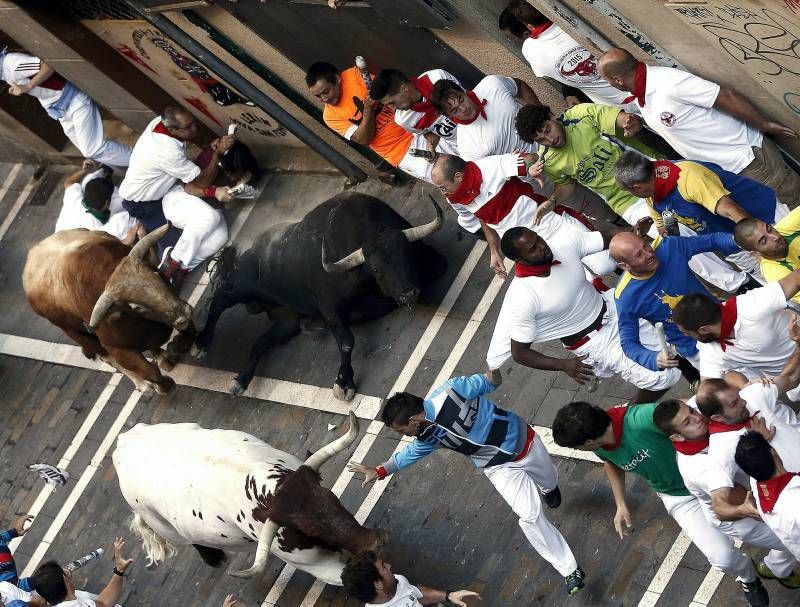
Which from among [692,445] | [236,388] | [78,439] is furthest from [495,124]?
[78,439]

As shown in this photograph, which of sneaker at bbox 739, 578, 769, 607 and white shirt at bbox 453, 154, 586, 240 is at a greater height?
white shirt at bbox 453, 154, 586, 240

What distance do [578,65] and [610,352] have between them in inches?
105

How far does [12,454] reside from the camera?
1659cm

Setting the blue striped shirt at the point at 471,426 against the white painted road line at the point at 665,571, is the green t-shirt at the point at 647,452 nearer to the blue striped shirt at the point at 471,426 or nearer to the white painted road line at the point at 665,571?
the blue striped shirt at the point at 471,426

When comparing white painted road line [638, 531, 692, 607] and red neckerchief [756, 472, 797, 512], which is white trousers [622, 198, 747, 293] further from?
red neckerchief [756, 472, 797, 512]

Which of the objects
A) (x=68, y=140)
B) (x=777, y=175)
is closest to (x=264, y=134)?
(x=68, y=140)

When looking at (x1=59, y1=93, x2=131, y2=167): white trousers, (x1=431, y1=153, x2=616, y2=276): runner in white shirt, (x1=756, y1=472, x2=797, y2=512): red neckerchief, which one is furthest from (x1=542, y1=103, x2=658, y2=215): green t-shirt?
(x1=59, y1=93, x2=131, y2=167): white trousers

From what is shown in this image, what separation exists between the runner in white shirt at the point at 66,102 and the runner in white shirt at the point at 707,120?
8943 millimetres

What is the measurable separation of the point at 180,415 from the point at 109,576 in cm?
211

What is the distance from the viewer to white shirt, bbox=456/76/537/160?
38.7 feet

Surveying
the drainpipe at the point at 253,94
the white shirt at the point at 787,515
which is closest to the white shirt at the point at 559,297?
the white shirt at the point at 787,515

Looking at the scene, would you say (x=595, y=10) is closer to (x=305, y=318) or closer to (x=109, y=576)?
(x=305, y=318)

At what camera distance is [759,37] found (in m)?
10.2

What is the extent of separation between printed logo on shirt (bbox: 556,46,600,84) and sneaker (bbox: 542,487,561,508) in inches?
138
